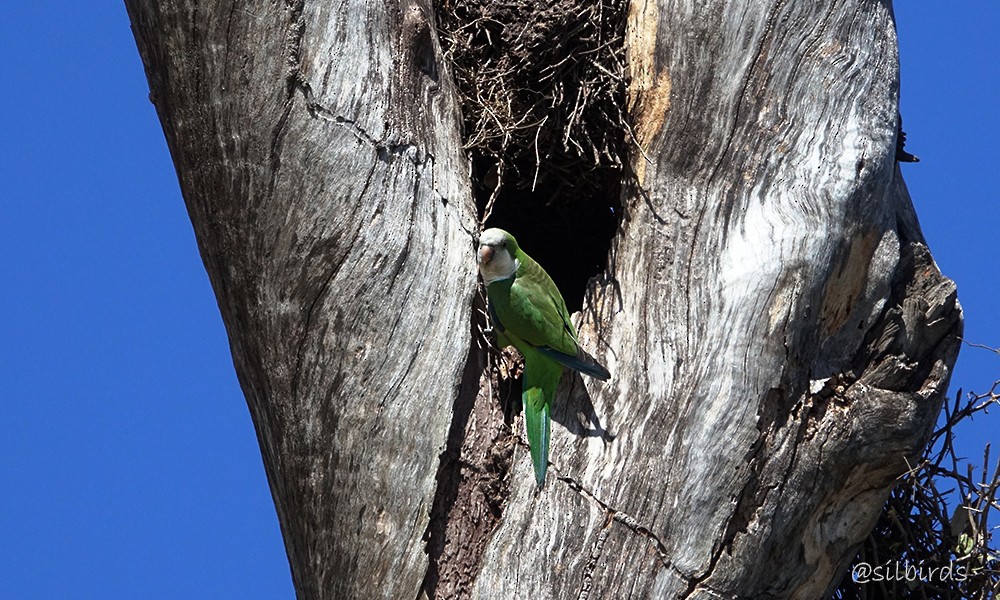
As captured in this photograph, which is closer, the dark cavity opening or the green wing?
the green wing

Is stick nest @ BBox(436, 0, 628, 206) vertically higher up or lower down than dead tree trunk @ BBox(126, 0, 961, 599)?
higher up

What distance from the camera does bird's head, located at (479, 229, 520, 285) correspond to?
12.2 ft

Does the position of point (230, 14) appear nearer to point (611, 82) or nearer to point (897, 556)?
point (611, 82)

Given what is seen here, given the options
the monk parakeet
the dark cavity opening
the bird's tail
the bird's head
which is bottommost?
the bird's tail

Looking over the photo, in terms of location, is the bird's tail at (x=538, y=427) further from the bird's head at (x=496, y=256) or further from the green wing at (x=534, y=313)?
the bird's head at (x=496, y=256)

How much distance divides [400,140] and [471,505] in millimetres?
1299

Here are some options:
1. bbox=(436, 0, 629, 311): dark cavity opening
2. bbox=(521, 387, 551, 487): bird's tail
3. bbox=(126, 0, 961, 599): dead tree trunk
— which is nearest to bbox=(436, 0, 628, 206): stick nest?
bbox=(436, 0, 629, 311): dark cavity opening

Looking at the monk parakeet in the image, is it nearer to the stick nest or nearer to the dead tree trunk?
the dead tree trunk

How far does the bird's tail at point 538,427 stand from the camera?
3.46 meters

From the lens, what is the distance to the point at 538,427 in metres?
3.54

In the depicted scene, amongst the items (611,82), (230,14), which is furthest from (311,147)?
(611,82)

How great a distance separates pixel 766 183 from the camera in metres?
3.56

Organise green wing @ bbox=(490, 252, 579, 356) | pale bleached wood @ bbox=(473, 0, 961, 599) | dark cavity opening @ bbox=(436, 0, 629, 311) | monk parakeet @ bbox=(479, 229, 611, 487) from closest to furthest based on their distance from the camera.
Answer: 1. pale bleached wood @ bbox=(473, 0, 961, 599)
2. monk parakeet @ bbox=(479, 229, 611, 487)
3. green wing @ bbox=(490, 252, 579, 356)
4. dark cavity opening @ bbox=(436, 0, 629, 311)

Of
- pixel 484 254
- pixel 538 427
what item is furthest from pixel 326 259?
pixel 538 427
